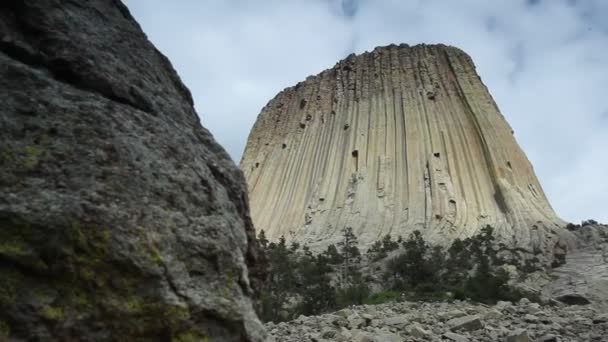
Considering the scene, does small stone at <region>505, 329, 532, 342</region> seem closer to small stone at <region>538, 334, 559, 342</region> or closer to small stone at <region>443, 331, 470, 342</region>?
small stone at <region>538, 334, 559, 342</region>

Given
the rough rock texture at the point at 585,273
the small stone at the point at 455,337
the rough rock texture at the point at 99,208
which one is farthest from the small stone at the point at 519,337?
the rough rock texture at the point at 585,273

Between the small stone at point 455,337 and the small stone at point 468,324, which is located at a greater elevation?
the small stone at point 468,324

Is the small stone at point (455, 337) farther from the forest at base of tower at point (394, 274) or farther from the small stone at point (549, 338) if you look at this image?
the forest at base of tower at point (394, 274)

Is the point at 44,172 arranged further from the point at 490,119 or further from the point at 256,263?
the point at 490,119

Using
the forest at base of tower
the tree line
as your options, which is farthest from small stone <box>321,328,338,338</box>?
the forest at base of tower

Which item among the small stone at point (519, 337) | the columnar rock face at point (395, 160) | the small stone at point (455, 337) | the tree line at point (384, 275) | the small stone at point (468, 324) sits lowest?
the small stone at point (455, 337)

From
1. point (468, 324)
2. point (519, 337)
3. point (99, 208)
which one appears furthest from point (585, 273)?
point (99, 208)
